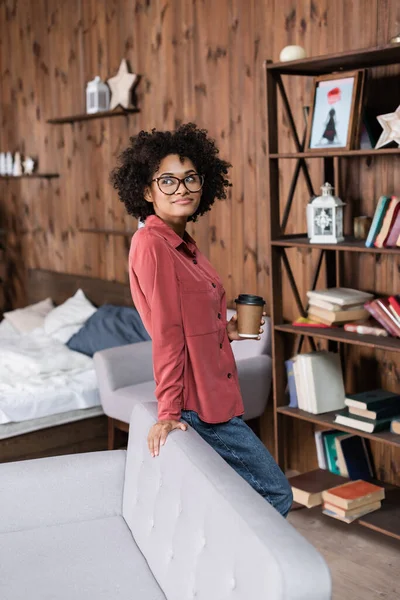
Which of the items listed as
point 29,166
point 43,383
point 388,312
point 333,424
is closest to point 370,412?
point 333,424

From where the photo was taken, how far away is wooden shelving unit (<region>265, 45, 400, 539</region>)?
9.68ft

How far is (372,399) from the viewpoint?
3.12 m

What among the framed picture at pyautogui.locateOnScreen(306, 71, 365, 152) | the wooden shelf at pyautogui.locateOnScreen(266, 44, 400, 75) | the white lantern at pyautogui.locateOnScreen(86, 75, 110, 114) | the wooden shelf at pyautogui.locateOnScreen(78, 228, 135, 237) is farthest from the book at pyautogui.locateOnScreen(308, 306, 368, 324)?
the white lantern at pyautogui.locateOnScreen(86, 75, 110, 114)

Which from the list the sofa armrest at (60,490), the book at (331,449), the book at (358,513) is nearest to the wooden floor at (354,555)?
the book at (358,513)

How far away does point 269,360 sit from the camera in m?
3.73

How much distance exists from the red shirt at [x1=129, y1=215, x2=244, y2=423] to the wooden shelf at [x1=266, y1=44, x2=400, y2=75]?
117 centimetres

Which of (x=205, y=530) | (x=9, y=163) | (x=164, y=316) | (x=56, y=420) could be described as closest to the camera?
(x=205, y=530)

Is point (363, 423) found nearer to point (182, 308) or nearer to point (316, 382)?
point (316, 382)

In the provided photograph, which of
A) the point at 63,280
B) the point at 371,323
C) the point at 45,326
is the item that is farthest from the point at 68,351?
the point at 371,323

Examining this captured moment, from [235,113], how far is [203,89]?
0.99ft

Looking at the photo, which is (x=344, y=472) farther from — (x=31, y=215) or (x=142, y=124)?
(x=31, y=215)

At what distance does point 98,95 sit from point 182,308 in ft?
10.2

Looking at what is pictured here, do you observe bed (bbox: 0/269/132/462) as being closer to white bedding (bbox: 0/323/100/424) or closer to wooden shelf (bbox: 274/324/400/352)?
white bedding (bbox: 0/323/100/424)

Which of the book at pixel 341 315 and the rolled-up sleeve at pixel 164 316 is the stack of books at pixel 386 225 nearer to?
the book at pixel 341 315
